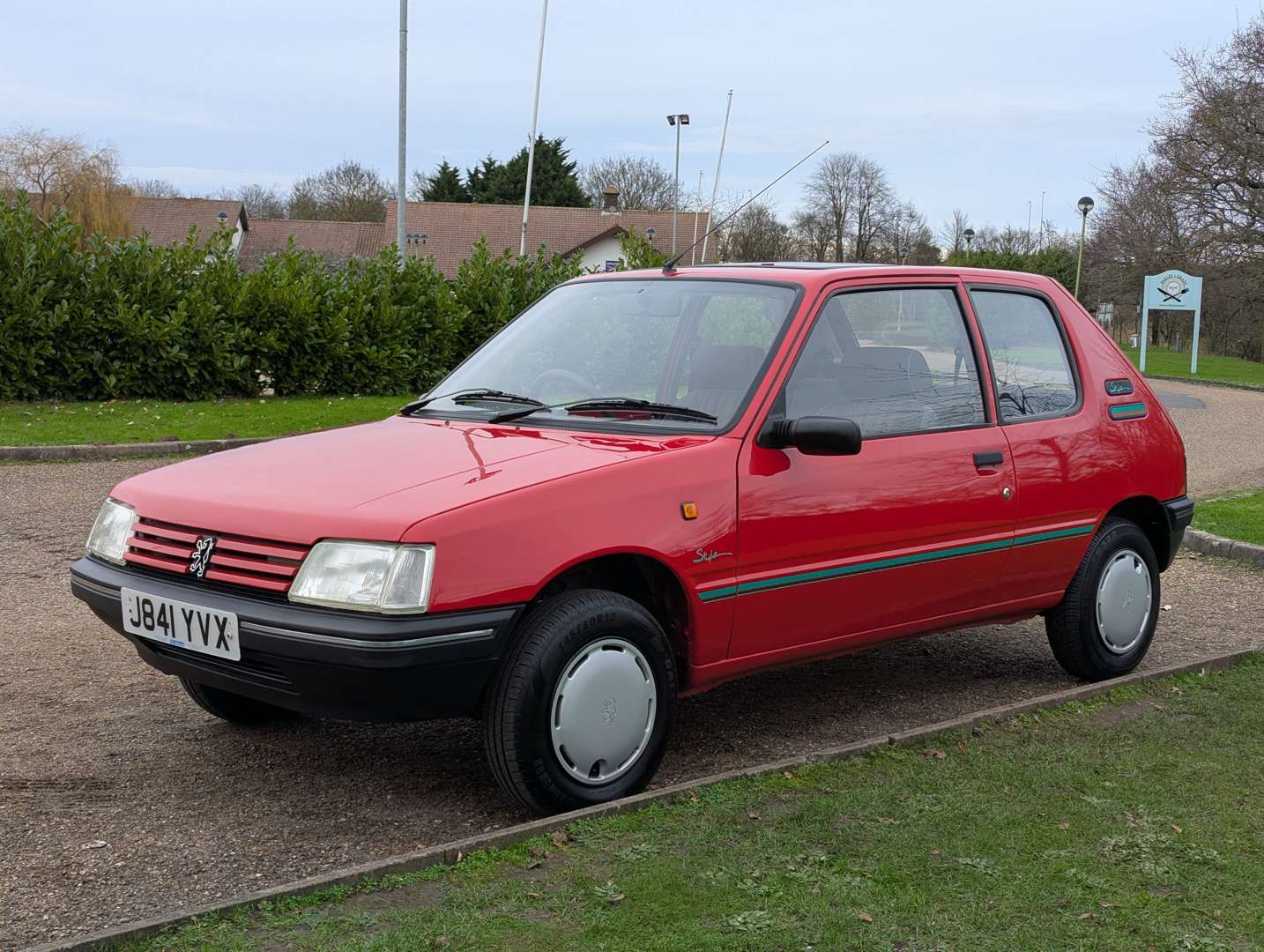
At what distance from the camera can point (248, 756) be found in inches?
196

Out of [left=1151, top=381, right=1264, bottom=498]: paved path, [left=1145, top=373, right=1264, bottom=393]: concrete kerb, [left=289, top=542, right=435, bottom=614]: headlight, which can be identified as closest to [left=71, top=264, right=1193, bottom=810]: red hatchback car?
[left=289, top=542, right=435, bottom=614]: headlight

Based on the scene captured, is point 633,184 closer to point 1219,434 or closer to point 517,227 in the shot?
point 517,227

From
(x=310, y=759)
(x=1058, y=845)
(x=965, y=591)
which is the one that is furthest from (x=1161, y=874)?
(x=310, y=759)

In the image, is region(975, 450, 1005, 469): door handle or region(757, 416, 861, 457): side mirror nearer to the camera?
region(757, 416, 861, 457): side mirror

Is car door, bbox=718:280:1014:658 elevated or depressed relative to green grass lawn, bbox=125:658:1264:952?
elevated

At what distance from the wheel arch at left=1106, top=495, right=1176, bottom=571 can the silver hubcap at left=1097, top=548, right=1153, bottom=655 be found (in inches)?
7.2

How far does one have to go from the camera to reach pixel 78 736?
517cm

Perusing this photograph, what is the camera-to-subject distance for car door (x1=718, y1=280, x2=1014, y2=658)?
4.77 meters

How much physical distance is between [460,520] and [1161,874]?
219cm

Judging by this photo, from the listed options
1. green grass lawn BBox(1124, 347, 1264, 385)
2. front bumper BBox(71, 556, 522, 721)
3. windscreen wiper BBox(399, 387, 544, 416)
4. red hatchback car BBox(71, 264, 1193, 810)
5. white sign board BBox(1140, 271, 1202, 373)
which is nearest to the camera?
front bumper BBox(71, 556, 522, 721)

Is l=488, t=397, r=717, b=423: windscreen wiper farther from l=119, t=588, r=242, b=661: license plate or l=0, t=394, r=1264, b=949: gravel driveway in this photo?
l=119, t=588, r=242, b=661: license plate

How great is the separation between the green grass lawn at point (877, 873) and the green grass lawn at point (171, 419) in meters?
11.6

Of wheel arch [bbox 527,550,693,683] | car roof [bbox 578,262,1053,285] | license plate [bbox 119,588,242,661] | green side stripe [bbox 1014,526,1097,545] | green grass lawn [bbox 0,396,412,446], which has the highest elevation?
car roof [bbox 578,262,1053,285]

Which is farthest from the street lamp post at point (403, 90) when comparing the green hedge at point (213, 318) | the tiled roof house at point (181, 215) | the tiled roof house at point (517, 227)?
the tiled roof house at point (181, 215)
